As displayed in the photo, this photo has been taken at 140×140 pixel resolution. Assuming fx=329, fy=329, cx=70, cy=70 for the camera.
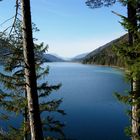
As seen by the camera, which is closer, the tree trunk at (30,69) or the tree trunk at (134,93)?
the tree trunk at (30,69)

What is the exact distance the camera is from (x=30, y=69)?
5.30 metres

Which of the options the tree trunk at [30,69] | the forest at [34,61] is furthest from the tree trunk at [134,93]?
the tree trunk at [30,69]

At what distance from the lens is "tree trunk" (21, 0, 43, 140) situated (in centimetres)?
517

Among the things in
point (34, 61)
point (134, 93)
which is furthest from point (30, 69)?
point (134, 93)

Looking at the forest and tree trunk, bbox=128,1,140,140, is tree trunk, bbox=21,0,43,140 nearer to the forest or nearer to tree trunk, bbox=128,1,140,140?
the forest

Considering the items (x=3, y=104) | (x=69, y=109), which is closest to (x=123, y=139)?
(x=69, y=109)

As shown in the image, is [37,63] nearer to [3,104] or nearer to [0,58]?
[3,104]

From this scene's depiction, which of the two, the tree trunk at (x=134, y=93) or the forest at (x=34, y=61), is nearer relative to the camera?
the forest at (x=34, y=61)

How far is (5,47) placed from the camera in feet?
17.8

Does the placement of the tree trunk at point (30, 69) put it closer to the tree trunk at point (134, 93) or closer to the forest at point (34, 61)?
the forest at point (34, 61)

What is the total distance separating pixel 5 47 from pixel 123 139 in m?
31.2

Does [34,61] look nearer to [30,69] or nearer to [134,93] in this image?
[30,69]

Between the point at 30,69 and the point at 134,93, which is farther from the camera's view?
the point at 134,93

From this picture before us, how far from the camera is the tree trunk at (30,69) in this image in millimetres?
5172
